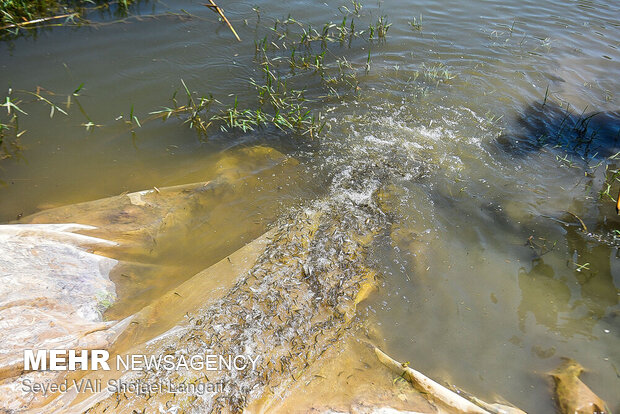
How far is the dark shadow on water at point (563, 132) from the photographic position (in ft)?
16.9

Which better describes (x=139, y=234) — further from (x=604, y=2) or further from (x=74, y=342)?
(x=604, y=2)

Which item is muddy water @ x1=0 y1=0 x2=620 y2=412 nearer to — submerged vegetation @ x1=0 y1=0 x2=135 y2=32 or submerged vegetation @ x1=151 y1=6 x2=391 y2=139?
submerged vegetation @ x1=151 y1=6 x2=391 y2=139

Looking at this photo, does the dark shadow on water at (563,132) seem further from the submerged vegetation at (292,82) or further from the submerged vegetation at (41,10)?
the submerged vegetation at (41,10)

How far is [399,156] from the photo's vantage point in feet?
15.7

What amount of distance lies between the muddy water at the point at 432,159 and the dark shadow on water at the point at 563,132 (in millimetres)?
28

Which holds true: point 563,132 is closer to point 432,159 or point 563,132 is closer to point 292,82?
point 432,159

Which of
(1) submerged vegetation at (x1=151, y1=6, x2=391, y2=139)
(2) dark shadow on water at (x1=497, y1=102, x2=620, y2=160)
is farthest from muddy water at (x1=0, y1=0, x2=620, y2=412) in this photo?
(1) submerged vegetation at (x1=151, y1=6, x2=391, y2=139)

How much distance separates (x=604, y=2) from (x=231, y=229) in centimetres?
1016

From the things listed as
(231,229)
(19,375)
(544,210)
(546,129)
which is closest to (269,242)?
(231,229)

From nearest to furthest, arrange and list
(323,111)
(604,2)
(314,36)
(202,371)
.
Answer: (202,371) → (323,111) → (314,36) → (604,2)

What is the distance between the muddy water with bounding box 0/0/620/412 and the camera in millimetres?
3176

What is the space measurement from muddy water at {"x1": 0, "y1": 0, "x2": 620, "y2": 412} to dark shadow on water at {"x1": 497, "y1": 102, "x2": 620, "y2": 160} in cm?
3

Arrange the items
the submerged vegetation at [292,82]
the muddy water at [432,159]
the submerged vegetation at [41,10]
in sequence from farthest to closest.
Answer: the submerged vegetation at [41,10], the submerged vegetation at [292,82], the muddy water at [432,159]

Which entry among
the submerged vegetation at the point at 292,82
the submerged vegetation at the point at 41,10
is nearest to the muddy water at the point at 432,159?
the submerged vegetation at the point at 292,82
